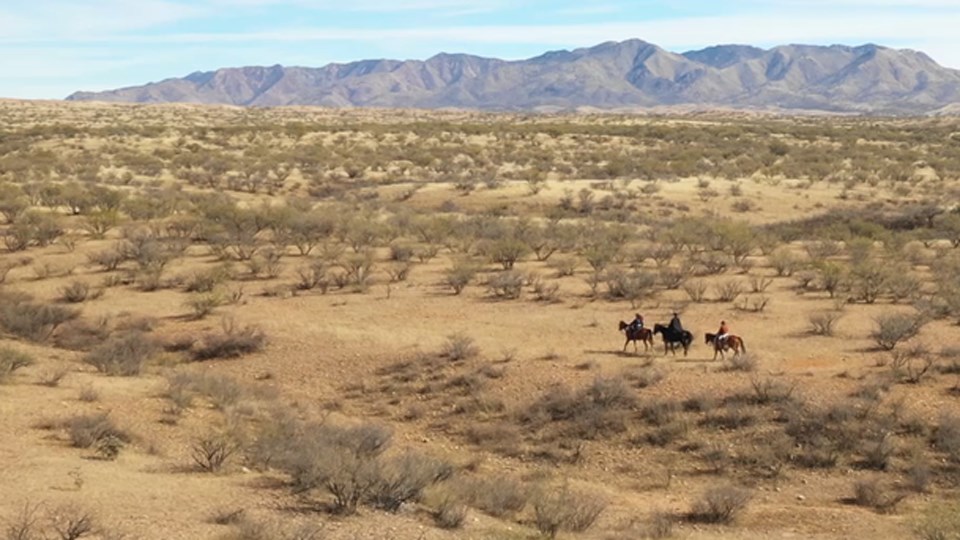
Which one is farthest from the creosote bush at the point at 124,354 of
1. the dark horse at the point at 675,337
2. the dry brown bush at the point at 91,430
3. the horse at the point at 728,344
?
the horse at the point at 728,344

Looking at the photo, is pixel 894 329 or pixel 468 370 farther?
pixel 894 329

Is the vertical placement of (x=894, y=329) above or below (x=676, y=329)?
below

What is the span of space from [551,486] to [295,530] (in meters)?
5.02

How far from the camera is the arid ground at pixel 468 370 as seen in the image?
37.8 feet

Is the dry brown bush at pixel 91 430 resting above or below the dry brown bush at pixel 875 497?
above

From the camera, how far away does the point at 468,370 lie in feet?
60.2

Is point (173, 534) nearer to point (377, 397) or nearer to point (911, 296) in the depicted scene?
point (377, 397)

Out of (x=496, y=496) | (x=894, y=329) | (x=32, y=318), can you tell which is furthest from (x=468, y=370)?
(x=32, y=318)

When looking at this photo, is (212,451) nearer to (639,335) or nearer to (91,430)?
(91,430)

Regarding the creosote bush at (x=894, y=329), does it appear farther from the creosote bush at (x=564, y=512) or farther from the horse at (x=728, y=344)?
the creosote bush at (x=564, y=512)

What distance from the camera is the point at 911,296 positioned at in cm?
2322

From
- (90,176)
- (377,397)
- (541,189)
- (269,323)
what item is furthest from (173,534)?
(90,176)

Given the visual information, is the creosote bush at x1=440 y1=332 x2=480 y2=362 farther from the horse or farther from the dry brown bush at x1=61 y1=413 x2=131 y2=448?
the dry brown bush at x1=61 y1=413 x2=131 y2=448

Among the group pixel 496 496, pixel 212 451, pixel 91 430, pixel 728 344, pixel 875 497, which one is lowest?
pixel 875 497
